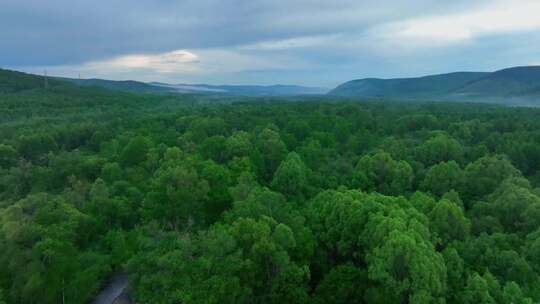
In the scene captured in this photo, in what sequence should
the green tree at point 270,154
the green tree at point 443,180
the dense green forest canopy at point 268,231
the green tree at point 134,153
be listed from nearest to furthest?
the dense green forest canopy at point 268,231 < the green tree at point 443,180 < the green tree at point 134,153 < the green tree at point 270,154

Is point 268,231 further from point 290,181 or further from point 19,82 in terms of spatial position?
point 19,82

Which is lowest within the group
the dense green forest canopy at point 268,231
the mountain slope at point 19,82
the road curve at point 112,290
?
the road curve at point 112,290

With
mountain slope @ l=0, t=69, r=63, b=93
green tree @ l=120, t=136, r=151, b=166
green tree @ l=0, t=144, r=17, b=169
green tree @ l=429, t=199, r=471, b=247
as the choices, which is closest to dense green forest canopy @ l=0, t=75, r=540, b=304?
green tree @ l=429, t=199, r=471, b=247

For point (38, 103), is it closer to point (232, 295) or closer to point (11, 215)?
point (11, 215)

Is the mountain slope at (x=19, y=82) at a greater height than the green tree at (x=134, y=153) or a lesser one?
greater

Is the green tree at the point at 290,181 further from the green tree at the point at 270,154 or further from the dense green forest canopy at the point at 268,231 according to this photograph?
the green tree at the point at 270,154

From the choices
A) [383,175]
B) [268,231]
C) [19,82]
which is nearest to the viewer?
[268,231]

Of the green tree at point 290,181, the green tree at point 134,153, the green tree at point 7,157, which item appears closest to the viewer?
the green tree at point 290,181

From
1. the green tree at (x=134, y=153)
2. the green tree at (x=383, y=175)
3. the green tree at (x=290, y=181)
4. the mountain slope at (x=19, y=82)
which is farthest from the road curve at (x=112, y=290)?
the mountain slope at (x=19, y=82)

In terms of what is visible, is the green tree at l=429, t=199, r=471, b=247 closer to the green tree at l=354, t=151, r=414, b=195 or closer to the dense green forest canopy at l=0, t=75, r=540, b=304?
the dense green forest canopy at l=0, t=75, r=540, b=304

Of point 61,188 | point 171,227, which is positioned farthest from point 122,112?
point 171,227

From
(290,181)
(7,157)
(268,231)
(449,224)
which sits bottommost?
(449,224)

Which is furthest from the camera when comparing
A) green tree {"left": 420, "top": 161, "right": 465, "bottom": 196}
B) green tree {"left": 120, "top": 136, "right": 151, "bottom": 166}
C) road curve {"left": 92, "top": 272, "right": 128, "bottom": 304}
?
green tree {"left": 120, "top": 136, "right": 151, "bottom": 166}

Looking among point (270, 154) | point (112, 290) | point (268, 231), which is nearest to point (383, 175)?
point (270, 154)
